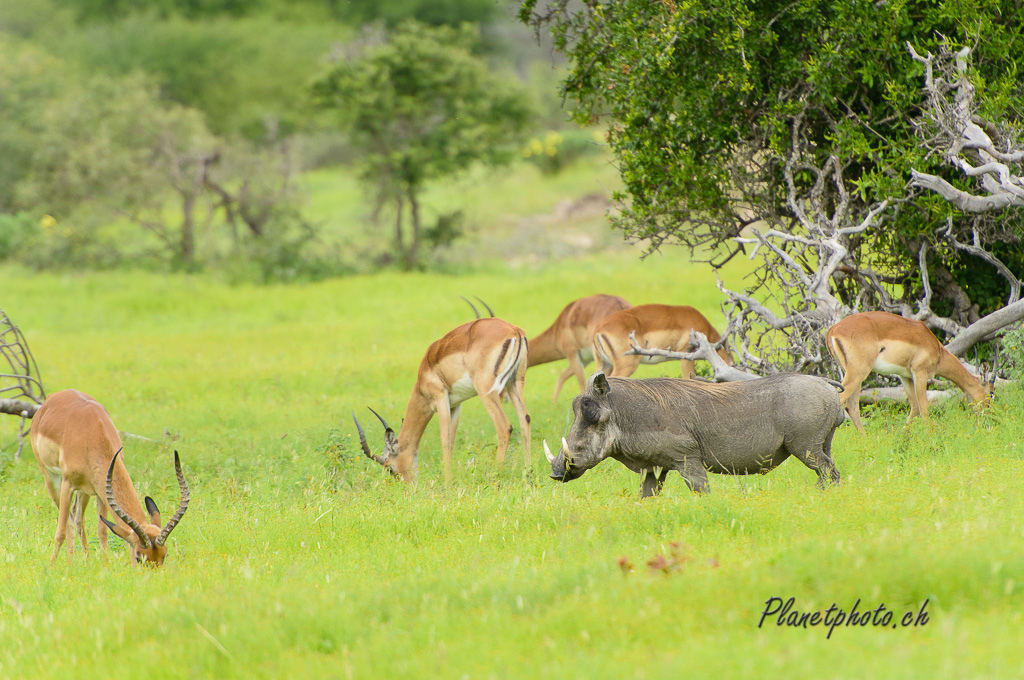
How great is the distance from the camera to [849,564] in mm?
5059

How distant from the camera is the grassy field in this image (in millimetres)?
4504

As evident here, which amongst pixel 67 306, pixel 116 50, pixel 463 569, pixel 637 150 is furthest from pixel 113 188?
pixel 463 569

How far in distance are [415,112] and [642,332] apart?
1954 centimetres

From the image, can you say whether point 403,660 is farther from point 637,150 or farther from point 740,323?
point 637,150

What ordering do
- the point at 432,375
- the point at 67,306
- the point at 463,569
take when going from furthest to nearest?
the point at 67,306 → the point at 432,375 → the point at 463,569

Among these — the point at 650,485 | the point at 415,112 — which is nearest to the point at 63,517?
the point at 650,485

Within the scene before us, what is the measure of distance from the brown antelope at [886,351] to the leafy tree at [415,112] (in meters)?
21.3

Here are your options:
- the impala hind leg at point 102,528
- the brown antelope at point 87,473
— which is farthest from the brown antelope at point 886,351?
the impala hind leg at point 102,528

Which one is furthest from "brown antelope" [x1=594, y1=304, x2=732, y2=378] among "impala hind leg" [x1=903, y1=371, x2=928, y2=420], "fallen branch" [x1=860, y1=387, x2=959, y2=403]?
"impala hind leg" [x1=903, y1=371, x2=928, y2=420]

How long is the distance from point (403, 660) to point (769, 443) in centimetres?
366

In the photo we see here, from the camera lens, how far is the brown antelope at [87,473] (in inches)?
275

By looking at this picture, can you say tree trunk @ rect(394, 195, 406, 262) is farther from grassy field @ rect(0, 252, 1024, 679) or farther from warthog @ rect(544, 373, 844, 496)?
warthog @ rect(544, 373, 844, 496)

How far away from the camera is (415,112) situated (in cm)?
3012

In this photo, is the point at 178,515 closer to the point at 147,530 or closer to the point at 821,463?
the point at 147,530
